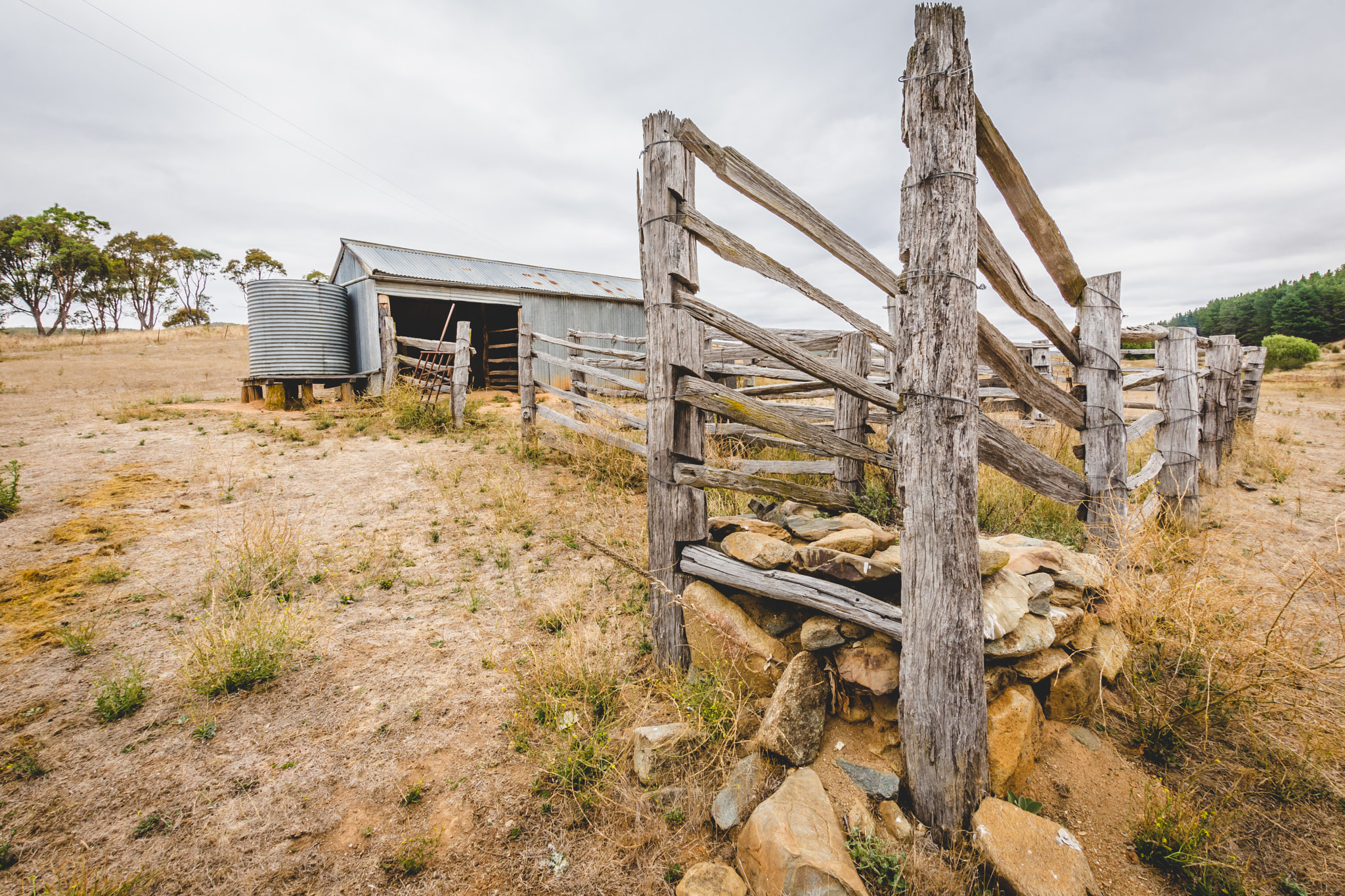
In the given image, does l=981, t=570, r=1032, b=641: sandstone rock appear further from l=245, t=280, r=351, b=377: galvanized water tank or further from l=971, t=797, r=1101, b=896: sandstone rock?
l=245, t=280, r=351, b=377: galvanized water tank

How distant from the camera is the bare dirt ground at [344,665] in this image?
2.15 m

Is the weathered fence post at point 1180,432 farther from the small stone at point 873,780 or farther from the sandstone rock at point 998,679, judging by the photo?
the small stone at point 873,780

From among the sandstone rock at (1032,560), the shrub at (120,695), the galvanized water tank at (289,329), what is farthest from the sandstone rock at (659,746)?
the galvanized water tank at (289,329)

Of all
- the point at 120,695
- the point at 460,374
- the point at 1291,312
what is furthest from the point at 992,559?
the point at 1291,312

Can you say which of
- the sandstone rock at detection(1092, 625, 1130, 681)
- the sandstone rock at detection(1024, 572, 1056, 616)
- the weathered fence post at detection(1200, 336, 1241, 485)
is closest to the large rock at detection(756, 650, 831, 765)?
the sandstone rock at detection(1024, 572, 1056, 616)

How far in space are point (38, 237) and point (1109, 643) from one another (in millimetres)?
54648

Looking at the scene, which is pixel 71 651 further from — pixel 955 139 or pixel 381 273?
pixel 381 273

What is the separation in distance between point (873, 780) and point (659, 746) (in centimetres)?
90

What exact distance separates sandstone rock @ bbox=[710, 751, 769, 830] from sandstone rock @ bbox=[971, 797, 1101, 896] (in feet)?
2.59

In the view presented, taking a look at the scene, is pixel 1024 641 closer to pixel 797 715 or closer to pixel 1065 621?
pixel 1065 621

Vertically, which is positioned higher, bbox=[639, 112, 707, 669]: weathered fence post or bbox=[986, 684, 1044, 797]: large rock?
bbox=[639, 112, 707, 669]: weathered fence post

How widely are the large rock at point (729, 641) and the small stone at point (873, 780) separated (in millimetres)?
528

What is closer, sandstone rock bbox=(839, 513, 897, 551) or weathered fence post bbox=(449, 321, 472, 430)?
sandstone rock bbox=(839, 513, 897, 551)

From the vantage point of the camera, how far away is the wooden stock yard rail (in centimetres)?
209
